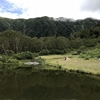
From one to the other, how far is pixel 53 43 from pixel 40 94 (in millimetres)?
105487

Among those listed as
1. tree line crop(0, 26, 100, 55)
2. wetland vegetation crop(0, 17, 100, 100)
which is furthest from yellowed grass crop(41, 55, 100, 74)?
tree line crop(0, 26, 100, 55)

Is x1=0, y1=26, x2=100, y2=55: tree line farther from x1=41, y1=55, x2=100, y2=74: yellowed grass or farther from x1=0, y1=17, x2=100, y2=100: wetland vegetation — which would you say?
x1=41, y1=55, x2=100, y2=74: yellowed grass

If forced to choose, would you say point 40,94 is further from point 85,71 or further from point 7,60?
point 7,60

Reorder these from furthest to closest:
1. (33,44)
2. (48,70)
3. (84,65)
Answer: (33,44) → (84,65) → (48,70)

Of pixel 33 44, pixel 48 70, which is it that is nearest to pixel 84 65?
pixel 48 70

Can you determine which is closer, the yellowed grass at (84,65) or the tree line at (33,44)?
the yellowed grass at (84,65)

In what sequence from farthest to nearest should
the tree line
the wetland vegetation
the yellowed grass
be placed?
1. the tree line
2. the yellowed grass
3. the wetland vegetation

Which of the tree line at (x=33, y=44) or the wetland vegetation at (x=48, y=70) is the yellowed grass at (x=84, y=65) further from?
the tree line at (x=33, y=44)

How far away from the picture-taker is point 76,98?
30.6 meters

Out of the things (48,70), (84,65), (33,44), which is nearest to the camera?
(48,70)

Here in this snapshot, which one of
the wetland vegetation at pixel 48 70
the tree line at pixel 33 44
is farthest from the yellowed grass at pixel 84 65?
the tree line at pixel 33 44

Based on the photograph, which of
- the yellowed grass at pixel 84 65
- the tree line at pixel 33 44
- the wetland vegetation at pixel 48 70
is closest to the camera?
the wetland vegetation at pixel 48 70

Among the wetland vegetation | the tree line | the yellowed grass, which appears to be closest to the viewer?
the wetland vegetation

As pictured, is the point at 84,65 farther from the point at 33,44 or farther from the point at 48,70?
the point at 33,44
